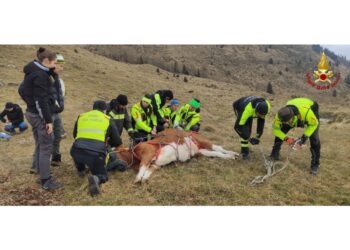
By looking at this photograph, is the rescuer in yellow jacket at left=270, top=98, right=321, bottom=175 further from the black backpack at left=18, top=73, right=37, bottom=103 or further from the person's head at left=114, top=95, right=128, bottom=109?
the black backpack at left=18, top=73, right=37, bottom=103

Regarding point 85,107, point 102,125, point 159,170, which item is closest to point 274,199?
point 159,170

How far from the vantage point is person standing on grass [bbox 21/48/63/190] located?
5.61 metres

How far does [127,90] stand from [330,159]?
1703cm

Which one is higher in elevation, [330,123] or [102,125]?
[102,125]

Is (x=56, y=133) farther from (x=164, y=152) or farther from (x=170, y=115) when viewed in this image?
(x=170, y=115)

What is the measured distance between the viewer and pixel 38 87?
5.58m

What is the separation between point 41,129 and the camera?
19.1ft

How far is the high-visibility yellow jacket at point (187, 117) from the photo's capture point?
927 centimetres

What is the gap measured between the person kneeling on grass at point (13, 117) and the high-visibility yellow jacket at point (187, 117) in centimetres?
566

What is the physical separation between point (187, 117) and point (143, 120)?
1665 mm

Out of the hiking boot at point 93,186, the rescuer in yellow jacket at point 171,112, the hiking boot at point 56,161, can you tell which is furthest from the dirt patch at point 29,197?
the rescuer in yellow jacket at point 171,112

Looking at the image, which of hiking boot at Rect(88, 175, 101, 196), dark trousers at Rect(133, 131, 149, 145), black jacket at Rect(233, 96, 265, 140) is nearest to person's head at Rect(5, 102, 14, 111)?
dark trousers at Rect(133, 131, 149, 145)

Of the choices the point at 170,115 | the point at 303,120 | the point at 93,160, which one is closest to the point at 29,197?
the point at 93,160

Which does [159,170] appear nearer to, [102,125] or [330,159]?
[102,125]
